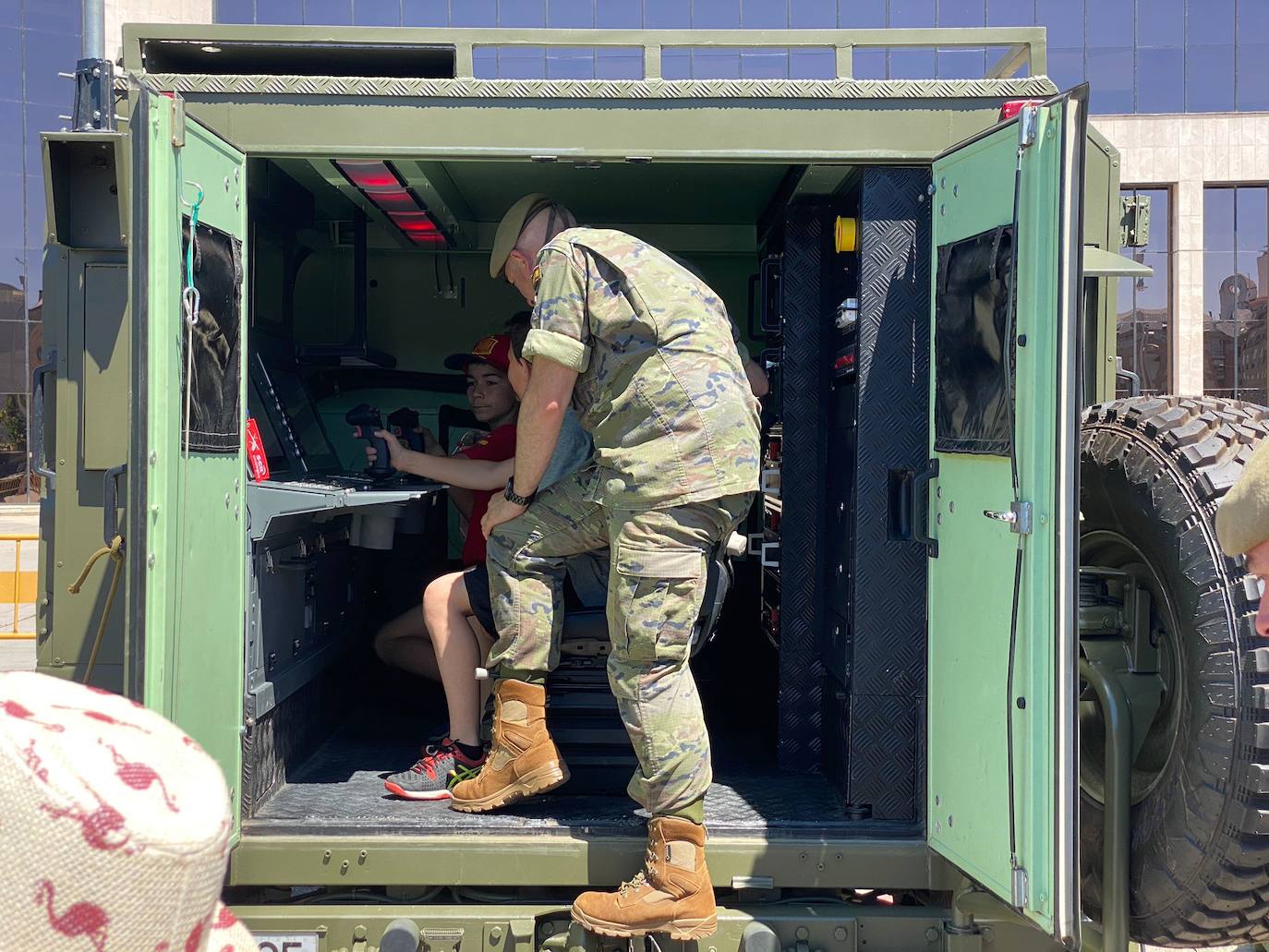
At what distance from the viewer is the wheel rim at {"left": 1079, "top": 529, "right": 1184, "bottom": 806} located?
2770 mm

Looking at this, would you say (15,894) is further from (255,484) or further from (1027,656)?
(255,484)

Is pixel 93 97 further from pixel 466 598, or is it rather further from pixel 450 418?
pixel 450 418

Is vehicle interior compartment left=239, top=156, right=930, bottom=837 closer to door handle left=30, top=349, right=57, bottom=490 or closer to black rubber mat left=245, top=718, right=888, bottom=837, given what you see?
black rubber mat left=245, top=718, right=888, bottom=837

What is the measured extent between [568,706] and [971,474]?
5.64 ft

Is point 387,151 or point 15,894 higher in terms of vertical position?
point 387,151

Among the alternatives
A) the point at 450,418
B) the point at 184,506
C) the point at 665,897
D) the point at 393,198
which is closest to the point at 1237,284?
the point at 450,418

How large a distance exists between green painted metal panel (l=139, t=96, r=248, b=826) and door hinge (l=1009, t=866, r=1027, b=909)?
1.93 meters

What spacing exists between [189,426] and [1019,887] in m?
2.19

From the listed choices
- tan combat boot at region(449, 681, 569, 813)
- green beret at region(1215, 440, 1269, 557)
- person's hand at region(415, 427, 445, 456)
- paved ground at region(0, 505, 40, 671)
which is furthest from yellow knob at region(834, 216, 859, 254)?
paved ground at region(0, 505, 40, 671)

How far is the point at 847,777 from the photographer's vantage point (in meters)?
3.39

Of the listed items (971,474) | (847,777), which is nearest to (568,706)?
(847,777)

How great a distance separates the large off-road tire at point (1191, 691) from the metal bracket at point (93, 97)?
2.76 metres

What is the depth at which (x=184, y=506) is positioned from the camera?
109 inches

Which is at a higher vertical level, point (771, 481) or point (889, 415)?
point (889, 415)
